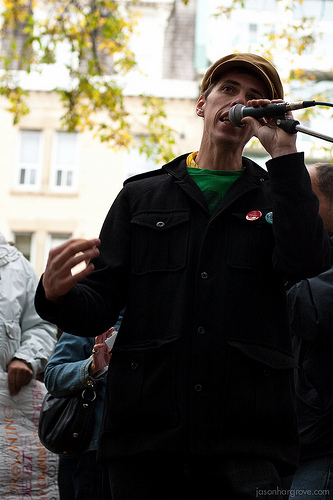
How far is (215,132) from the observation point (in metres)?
2.80

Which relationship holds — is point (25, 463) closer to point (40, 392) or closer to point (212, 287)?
point (40, 392)

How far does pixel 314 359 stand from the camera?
10.6ft

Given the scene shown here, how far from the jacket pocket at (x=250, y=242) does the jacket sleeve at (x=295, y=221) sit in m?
0.09

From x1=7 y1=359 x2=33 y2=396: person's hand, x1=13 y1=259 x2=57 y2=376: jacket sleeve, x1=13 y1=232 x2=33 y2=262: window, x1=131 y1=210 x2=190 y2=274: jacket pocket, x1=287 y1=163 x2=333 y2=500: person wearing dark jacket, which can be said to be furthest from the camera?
x1=13 y1=232 x2=33 y2=262: window

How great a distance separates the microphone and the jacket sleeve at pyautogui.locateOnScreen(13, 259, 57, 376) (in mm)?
2464

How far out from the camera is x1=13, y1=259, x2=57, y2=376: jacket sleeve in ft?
15.1

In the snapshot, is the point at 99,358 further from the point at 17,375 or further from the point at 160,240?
the point at 160,240

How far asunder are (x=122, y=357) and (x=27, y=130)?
20.6m

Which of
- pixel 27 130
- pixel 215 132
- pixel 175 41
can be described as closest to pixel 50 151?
pixel 27 130

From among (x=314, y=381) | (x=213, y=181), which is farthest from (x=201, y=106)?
(x=314, y=381)

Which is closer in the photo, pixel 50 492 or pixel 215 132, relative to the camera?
pixel 215 132

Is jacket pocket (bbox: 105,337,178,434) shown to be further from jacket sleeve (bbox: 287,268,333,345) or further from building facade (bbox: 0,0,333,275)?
building facade (bbox: 0,0,333,275)

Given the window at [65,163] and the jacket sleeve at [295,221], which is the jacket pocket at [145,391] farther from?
the window at [65,163]

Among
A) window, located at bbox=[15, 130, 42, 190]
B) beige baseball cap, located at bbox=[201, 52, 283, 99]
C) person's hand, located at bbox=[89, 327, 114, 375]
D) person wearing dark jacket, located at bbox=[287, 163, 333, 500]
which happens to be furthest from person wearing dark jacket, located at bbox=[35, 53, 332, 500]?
window, located at bbox=[15, 130, 42, 190]
